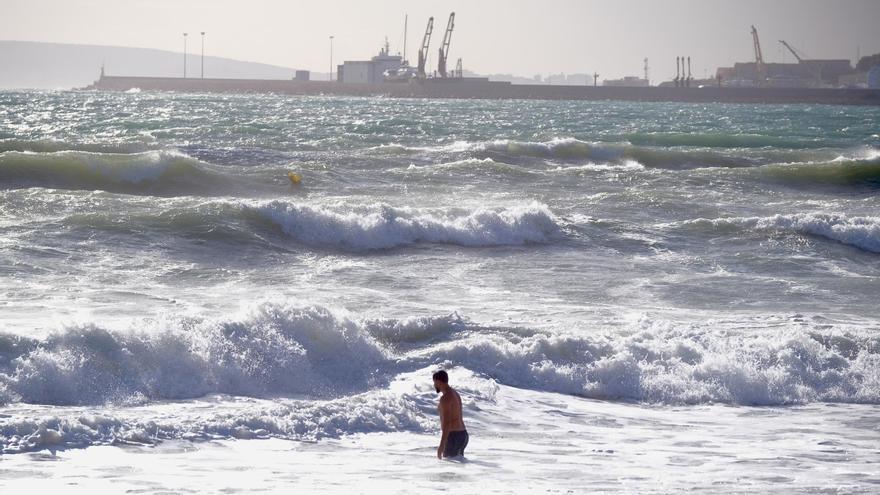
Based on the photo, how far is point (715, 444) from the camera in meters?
9.95

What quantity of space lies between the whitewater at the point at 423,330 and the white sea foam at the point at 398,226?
0.06 m

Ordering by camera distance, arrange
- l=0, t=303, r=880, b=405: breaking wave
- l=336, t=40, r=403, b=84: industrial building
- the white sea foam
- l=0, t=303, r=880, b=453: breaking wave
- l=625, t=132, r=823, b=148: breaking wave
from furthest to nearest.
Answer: l=336, t=40, r=403, b=84: industrial building, l=625, t=132, r=823, b=148: breaking wave, the white sea foam, l=0, t=303, r=880, b=405: breaking wave, l=0, t=303, r=880, b=453: breaking wave

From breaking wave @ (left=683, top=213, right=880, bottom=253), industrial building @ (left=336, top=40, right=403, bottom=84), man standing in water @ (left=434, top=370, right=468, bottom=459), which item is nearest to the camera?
man standing in water @ (left=434, top=370, right=468, bottom=459)

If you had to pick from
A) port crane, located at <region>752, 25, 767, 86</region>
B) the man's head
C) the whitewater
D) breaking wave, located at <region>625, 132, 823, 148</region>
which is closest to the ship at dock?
port crane, located at <region>752, 25, 767, 86</region>

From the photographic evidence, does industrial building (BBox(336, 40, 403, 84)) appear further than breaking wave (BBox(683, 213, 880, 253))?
Yes

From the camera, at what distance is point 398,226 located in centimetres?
2028

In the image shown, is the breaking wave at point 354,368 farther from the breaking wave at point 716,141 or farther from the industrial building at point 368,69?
the industrial building at point 368,69

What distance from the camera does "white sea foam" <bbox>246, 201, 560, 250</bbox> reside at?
65.1 ft

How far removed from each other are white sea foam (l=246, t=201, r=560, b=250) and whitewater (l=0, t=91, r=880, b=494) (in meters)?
0.06

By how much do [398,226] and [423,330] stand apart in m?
7.24

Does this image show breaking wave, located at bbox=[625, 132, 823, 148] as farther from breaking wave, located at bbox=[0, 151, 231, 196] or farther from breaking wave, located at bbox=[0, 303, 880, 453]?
breaking wave, located at bbox=[0, 303, 880, 453]

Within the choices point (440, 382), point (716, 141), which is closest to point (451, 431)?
point (440, 382)

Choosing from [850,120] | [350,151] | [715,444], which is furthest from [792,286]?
[850,120]

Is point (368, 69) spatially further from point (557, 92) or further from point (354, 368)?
point (354, 368)
